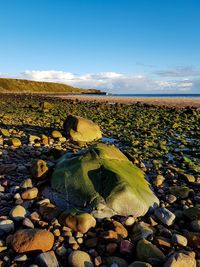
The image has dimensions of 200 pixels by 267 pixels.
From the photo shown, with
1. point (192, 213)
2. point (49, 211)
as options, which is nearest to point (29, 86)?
point (49, 211)

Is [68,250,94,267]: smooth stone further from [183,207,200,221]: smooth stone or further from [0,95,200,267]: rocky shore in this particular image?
[183,207,200,221]: smooth stone

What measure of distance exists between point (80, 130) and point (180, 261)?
10.3m

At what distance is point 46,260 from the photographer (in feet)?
15.2

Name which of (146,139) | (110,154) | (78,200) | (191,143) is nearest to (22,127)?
(146,139)

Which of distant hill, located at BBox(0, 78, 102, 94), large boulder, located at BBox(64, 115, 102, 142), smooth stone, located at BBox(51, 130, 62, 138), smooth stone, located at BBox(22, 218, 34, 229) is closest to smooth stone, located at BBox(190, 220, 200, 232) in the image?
A: smooth stone, located at BBox(22, 218, 34, 229)

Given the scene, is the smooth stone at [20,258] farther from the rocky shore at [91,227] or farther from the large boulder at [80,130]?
the large boulder at [80,130]

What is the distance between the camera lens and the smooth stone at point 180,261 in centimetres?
452

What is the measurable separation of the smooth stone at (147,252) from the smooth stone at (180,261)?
0.23 meters

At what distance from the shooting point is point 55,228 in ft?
18.1

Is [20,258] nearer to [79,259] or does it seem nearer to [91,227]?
[79,259]

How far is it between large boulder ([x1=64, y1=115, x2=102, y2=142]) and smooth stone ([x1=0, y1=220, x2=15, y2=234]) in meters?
8.71

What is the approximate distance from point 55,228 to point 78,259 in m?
0.91

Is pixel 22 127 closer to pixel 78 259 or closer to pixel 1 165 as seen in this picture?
pixel 1 165

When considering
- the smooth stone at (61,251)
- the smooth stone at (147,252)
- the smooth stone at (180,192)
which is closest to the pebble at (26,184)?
the smooth stone at (61,251)
